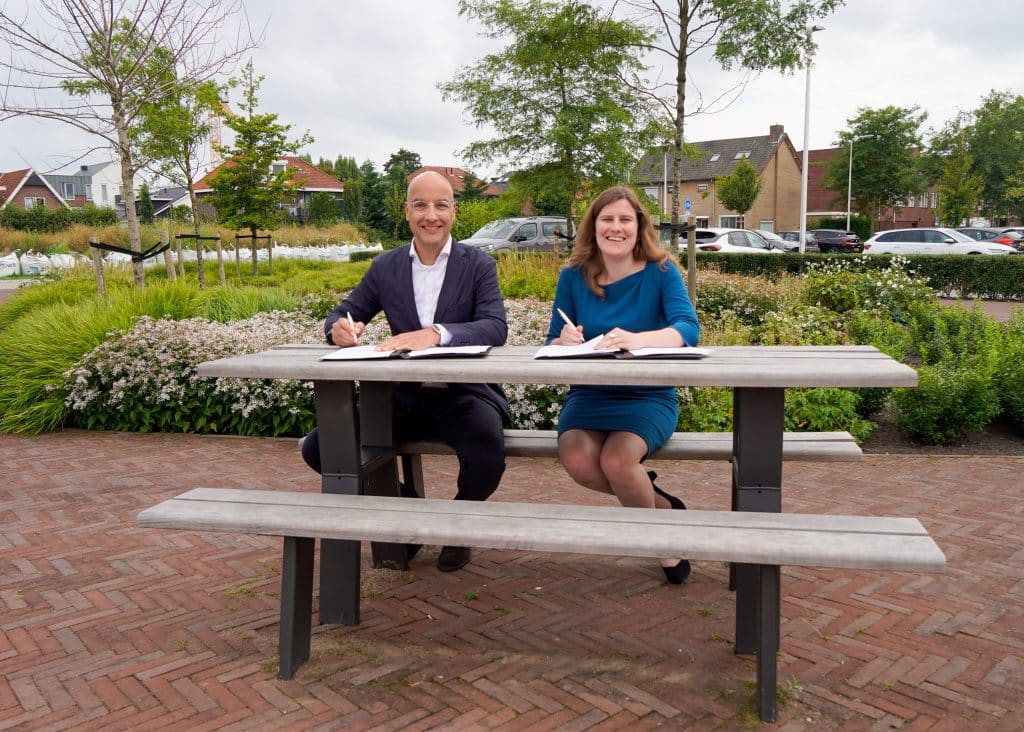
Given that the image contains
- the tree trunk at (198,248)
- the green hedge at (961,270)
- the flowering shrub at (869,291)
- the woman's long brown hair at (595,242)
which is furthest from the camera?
the green hedge at (961,270)

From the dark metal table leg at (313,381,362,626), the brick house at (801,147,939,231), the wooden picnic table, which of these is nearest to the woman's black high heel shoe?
the wooden picnic table

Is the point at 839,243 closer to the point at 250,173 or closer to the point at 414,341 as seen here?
the point at 250,173

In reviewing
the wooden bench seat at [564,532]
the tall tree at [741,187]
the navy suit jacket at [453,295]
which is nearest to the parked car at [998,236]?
the tall tree at [741,187]

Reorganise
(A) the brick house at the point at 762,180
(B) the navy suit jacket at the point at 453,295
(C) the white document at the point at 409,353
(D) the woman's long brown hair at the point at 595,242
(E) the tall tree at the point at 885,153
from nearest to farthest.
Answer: (C) the white document at the point at 409,353 < (D) the woman's long brown hair at the point at 595,242 < (B) the navy suit jacket at the point at 453,295 < (E) the tall tree at the point at 885,153 < (A) the brick house at the point at 762,180

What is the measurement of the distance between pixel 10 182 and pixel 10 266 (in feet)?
139

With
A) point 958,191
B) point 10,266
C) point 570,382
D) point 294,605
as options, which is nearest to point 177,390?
→ point 294,605

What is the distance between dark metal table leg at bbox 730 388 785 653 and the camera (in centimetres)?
263

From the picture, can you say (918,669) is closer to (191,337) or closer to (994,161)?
(191,337)

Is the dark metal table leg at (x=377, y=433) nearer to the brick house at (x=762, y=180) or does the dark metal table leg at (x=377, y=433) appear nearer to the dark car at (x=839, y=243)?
the dark car at (x=839, y=243)

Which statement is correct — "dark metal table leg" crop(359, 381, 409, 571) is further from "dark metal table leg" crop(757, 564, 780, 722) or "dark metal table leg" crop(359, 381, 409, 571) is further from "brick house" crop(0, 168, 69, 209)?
"brick house" crop(0, 168, 69, 209)

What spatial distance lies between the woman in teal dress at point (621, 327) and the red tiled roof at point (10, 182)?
64877 millimetres

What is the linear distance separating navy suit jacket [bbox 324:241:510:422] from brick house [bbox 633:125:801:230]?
4924 centimetres

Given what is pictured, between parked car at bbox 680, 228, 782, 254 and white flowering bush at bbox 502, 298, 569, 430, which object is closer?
white flowering bush at bbox 502, 298, 569, 430

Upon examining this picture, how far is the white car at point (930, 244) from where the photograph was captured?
23.1 meters
